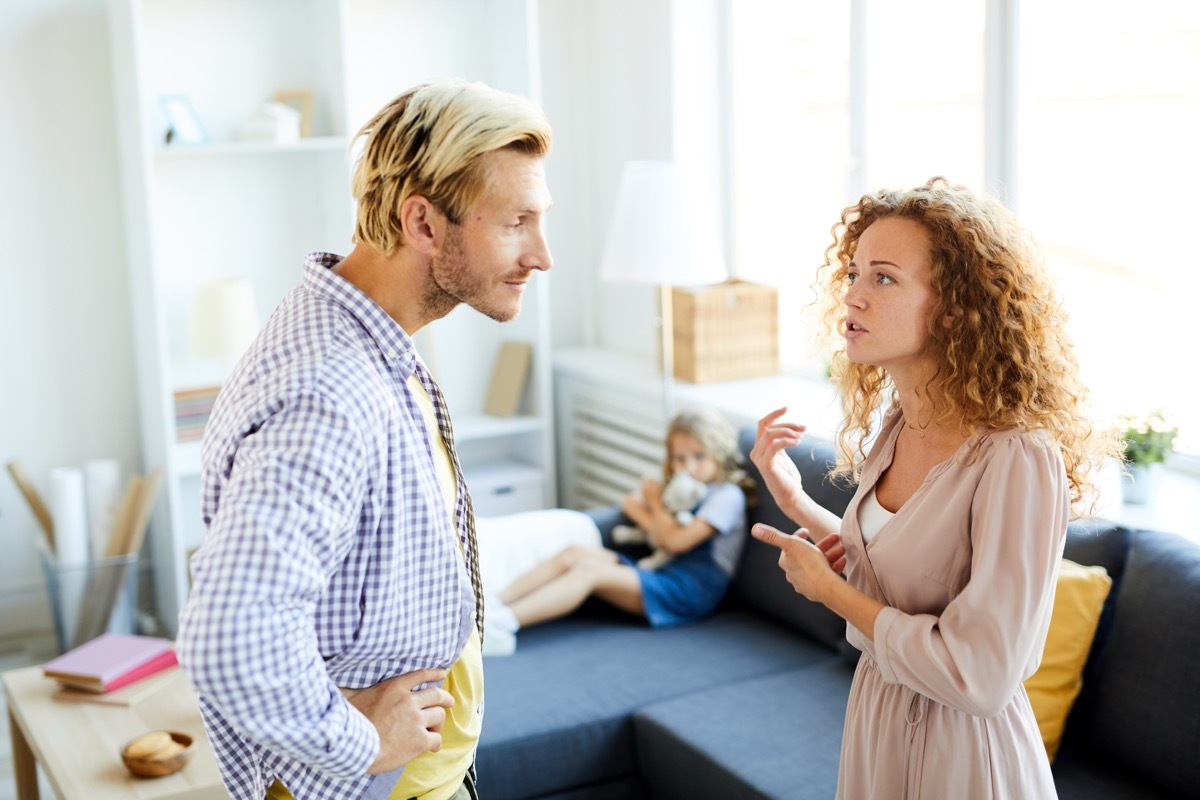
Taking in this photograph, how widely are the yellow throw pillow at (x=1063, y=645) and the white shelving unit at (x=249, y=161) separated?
229cm

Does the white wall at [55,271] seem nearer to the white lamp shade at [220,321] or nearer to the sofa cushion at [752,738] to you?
the white lamp shade at [220,321]

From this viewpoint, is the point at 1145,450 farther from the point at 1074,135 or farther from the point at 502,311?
the point at 502,311

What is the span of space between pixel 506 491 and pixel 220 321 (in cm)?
113

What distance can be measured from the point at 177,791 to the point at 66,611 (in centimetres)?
168

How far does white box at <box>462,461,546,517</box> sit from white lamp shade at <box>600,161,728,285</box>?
1.05 metres

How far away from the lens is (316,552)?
113 centimetres

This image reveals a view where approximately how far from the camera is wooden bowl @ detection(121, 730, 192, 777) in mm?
2223

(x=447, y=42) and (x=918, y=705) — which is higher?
(x=447, y=42)

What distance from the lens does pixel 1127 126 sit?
288 centimetres

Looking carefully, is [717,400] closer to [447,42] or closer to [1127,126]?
[1127,126]

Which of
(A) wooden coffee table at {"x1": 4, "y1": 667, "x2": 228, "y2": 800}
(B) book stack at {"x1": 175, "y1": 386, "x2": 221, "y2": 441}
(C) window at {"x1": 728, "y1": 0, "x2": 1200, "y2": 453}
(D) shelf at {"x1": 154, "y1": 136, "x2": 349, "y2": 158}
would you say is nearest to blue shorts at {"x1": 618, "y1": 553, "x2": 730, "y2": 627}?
(C) window at {"x1": 728, "y1": 0, "x2": 1200, "y2": 453}

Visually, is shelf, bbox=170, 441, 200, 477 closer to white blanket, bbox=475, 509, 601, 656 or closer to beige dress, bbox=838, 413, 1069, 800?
white blanket, bbox=475, 509, 601, 656

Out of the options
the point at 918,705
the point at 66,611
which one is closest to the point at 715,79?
the point at 66,611

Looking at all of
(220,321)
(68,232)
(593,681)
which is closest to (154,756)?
(593,681)
